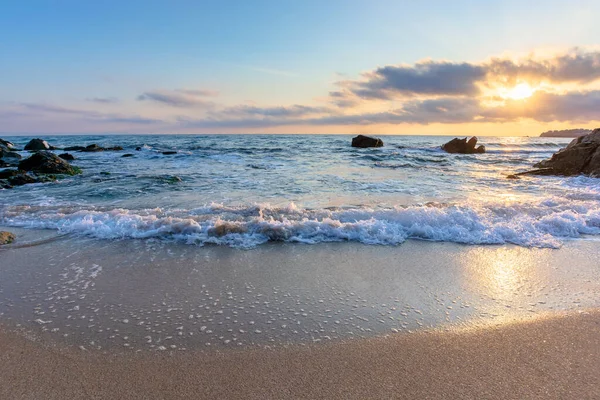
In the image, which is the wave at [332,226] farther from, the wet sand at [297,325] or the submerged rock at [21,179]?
the submerged rock at [21,179]

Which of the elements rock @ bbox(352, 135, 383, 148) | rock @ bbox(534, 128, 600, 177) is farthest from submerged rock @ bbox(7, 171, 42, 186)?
rock @ bbox(352, 135, 383, 148)

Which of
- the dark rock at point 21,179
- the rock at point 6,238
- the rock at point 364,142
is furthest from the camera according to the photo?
the rock at point 364,142

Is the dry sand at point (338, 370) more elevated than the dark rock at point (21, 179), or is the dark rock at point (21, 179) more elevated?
the dark rock at point (21, 179)

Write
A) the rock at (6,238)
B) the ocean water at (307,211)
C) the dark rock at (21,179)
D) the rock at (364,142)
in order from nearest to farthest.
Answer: the rock at (6,238), the ocean water at (307,211), the dark rock at (21,179), the rock at (364,142)

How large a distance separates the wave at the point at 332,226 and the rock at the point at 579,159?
10.1 meters

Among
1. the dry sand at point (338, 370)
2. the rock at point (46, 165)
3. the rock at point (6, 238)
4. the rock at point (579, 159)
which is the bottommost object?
the dry sand at point (338, 370)

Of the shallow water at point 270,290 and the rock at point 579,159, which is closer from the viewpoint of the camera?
the shallow water at point 270,290

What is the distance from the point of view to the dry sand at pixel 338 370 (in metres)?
2.37

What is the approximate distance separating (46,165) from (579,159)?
24.0 m

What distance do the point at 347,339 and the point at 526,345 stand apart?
59.6 inches

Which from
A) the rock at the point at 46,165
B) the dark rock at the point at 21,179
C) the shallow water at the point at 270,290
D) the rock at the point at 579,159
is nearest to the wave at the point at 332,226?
the shallow water at the point at 270,290

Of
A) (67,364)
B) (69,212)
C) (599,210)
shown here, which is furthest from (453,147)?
(67,364)

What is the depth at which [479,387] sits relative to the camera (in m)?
2.43

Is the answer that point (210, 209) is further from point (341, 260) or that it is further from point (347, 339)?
point (347, 339)
